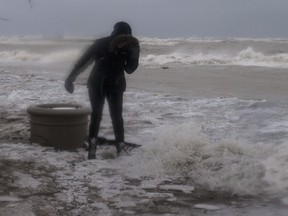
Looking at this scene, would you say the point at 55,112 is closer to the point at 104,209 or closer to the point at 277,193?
the point at 104,209

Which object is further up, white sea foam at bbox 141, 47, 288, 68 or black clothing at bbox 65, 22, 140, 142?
black clothing at bbox 65, 22, 140, 142

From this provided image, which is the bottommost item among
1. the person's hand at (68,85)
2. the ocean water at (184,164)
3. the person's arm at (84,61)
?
the ocean water at (184,164)

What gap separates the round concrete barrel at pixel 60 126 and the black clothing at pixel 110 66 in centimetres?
37

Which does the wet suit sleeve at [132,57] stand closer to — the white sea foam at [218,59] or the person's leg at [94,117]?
the person's leg at [94,117]

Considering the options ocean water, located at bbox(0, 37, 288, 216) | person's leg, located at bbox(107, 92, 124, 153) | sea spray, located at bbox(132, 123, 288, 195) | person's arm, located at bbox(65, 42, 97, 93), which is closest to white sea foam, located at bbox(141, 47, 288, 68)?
ocean water, located at bbox(0, 37, 288, 216)

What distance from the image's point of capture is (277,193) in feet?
16.9

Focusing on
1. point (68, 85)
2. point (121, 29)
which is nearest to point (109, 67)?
point (121, 29)

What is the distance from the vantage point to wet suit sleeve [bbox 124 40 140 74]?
6488mm

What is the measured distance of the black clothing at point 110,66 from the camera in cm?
645

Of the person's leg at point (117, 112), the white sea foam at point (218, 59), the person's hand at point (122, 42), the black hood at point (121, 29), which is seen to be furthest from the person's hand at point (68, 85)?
the white sea foam at point (218, 59)

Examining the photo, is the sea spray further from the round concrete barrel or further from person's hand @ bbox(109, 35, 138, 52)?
person's hand @ bbox(109, 35, 138, 52)

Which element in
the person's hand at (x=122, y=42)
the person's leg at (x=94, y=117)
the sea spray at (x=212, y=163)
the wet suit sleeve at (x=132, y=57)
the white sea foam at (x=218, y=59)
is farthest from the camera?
the white sea foam at (x=218, y=59)

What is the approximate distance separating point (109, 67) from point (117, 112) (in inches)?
26.2

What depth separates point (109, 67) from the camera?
21.5 ft
